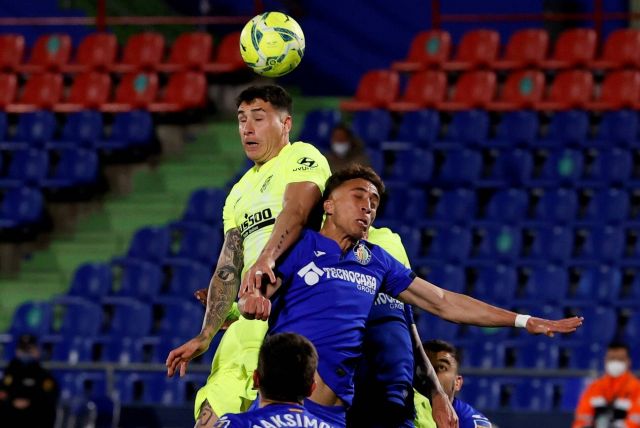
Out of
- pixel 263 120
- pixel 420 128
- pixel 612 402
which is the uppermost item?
pixel 420 128

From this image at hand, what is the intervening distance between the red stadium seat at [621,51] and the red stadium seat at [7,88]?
285 inches

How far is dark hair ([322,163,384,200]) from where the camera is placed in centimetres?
605

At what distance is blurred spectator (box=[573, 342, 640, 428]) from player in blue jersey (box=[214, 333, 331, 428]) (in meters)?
6.77

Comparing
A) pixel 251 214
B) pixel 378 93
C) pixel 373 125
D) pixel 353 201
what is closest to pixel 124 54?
pixel 378 93

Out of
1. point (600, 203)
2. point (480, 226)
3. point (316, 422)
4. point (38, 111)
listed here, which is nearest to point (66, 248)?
point (38, 111)

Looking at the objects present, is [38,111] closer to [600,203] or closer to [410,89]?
[410,89]

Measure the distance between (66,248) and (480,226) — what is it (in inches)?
202

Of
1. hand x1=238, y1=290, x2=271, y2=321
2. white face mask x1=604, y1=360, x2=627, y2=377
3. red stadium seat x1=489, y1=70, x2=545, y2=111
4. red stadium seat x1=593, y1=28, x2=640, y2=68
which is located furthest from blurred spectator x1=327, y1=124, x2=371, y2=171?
hand x1=238, y1=290, x2=271, y2=321

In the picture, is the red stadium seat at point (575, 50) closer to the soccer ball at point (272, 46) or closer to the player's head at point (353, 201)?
the soccer ball at point (272, 46)

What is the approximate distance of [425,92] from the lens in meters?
16.9

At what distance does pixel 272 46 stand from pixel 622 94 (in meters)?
10.1

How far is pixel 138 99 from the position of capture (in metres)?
18.0

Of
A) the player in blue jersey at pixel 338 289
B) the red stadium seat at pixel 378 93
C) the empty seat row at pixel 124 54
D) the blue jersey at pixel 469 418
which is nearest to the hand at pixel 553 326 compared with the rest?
the player in blue jersey at pixel 338 289

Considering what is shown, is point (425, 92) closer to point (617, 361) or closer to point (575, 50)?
point (575, 50)
